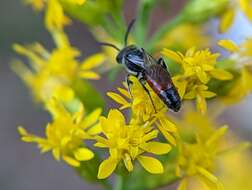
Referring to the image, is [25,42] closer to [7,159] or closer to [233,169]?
[7,159]

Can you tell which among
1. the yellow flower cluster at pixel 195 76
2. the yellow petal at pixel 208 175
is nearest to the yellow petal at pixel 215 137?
the yellow petal at pixel 208 175

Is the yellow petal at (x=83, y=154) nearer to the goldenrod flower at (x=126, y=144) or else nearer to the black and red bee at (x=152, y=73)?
the goldenrod flower at (x=126, y=144)

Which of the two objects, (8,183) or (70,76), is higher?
(8,183)

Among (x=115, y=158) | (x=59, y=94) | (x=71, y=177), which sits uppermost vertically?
(x=71, y=177)

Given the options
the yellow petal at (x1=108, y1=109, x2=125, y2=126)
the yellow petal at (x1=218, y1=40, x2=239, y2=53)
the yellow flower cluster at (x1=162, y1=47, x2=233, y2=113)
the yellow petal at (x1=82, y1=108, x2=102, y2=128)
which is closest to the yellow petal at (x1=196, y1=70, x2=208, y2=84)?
the yellow flower cluster at (x1=162, y1=47, x2=233, y2=113)

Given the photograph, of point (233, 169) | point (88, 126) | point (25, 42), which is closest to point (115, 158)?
point (88, 126)

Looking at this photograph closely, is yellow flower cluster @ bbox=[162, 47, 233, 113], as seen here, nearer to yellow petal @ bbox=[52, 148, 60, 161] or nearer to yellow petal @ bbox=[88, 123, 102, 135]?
yellow petal @ bbox=[88, 123, 102, 135]
